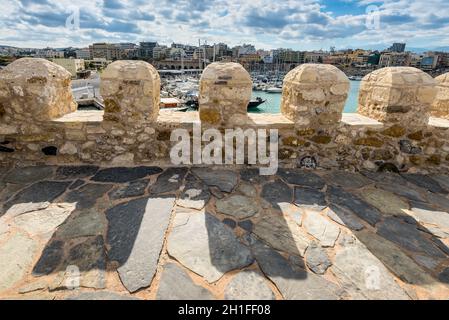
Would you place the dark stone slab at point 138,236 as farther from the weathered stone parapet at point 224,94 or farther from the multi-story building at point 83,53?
the multi-story building at point 83,53

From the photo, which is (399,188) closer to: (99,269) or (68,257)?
(99,269)

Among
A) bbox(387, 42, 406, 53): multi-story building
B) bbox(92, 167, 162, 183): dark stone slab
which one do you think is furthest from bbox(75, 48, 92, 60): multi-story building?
bbox(387, 42, 406, 53): multi-story building

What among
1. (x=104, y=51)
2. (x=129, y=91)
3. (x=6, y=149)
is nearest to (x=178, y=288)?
(x=129, y=91)

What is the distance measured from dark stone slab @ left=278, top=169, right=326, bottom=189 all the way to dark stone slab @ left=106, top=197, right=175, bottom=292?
1481 millimetres

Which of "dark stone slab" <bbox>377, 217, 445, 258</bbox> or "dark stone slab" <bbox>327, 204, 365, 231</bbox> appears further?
"dark stone slab" <bbox>327, 204, 365, 231</bbox>

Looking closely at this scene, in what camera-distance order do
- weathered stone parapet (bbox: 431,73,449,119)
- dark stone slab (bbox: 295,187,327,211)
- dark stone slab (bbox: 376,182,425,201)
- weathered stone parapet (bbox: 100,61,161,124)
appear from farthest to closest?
weathered stone parapet (bbox: 431,73,449,119)
weathered stone parapet (bbox: 100,61,161,124)
dark stone slab (bbox: 376,182,425,201)
dark stone slab (bbox: 295,187,327,211)

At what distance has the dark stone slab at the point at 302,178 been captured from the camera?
302cm

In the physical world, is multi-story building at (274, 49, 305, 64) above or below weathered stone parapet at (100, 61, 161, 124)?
above

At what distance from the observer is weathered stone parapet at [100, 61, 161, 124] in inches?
116

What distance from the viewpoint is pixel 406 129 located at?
3.35 meters

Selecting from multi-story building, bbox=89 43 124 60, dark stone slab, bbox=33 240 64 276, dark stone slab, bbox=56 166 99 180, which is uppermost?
multi-story building, bbox=89 43 124 60

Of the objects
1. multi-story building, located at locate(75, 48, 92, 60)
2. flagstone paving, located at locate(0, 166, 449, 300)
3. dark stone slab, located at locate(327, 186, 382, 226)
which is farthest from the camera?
multi-story building, located at locate(75, 48, 92, 60)

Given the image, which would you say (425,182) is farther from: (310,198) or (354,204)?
(310,198)

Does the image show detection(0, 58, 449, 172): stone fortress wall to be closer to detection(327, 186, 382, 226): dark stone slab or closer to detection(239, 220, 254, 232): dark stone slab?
detection(327, 186, 382, 226): dark stone slab
